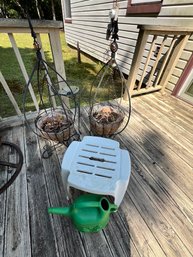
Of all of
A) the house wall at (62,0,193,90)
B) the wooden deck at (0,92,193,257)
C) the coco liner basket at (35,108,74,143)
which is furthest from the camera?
the house wall at (62,0,193,90)

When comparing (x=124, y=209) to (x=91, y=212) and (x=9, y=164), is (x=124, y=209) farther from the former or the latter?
(x=9, y=164)

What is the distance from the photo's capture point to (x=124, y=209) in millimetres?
1050

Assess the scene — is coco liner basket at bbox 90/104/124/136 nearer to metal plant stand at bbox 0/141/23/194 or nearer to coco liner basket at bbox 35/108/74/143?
coco liner basket at bbox 35/108/74/143

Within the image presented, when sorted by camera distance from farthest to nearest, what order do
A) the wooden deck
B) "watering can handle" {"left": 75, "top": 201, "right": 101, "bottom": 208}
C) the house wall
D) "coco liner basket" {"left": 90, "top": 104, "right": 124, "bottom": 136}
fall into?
the house wall, "coco liner basket" {"left": 90, "top": 104, "right": 124, "bottom": 136}, the wooden deck, "watering can handle" {"left": 75, "top": 201, "right": 101, "bottom": 208}

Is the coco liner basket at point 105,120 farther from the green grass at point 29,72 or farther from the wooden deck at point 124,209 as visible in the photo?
the green grass at point 29,72

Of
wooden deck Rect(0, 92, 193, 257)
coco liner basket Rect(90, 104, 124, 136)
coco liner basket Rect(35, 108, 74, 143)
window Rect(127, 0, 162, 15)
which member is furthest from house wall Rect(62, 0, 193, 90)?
wooden deck Rect(0, 92, 193, 257)

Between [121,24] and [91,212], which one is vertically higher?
[121,24]

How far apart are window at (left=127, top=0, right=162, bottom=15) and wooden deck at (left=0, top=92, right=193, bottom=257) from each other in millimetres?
1870

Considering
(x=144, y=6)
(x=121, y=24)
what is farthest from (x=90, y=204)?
(x=121, y=24)

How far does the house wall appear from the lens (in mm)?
1924

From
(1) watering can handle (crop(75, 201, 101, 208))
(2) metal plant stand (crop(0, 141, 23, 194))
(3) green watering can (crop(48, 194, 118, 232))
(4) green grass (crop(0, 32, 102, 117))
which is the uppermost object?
(1) watering can handle (crop(75, 201, 101, 208))

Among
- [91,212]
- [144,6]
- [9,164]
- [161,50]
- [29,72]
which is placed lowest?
[29,72]

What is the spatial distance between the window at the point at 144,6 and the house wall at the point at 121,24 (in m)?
0.08

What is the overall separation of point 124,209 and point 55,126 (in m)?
0.81
